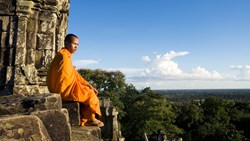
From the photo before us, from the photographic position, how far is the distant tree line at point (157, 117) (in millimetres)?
33781

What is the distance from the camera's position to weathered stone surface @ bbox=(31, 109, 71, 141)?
2.64m

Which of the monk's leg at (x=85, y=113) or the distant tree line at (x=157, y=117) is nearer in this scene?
the monk's leg at (x=85, y=113)

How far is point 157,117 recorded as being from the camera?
3447cm

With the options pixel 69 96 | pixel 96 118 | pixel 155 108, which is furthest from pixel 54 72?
pixel 155 108

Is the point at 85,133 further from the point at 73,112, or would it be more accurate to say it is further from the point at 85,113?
the point at 85,113

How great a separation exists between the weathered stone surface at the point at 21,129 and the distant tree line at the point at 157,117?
1173 inches

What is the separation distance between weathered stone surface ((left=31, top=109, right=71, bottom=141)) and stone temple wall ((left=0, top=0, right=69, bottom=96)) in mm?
3445

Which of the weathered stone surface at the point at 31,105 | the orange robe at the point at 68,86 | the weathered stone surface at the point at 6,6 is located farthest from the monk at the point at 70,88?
the weathered stone surface at the point at 6,6

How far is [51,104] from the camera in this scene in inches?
121

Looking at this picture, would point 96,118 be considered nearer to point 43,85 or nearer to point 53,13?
point 43,85

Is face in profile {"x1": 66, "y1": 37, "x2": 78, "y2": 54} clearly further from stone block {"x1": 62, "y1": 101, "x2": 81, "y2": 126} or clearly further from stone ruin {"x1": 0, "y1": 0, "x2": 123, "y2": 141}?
stone ruin {"x1": 0, "y1": 0, "x2": 123, "y2": 141}

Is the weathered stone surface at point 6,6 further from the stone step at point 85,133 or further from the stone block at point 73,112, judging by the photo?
the stone step at point 85,133

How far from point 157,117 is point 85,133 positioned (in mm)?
31227

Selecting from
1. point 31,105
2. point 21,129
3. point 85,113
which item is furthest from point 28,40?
point 21,129
